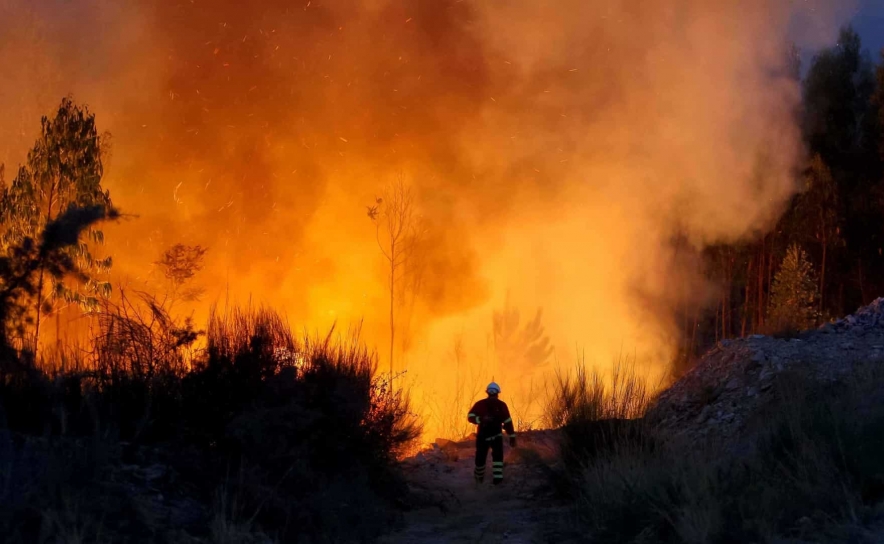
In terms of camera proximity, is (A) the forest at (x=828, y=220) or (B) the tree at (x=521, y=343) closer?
(B) the tree at (x=521, y=343)

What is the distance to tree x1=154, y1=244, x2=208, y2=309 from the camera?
71.6ft

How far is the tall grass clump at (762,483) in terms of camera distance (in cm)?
663

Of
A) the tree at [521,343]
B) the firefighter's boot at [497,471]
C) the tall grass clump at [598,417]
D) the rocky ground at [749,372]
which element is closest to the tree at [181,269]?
the tree at [521,343]

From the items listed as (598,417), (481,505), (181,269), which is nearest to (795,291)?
(181,269)

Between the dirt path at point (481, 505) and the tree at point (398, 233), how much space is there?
11.3m

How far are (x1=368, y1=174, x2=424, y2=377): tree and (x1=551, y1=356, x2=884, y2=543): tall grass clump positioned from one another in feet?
51.9

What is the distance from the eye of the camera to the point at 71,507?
19.6ft

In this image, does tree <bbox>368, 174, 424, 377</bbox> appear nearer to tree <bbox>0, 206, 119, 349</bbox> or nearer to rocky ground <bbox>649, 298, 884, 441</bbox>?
rocky ground <bbox>649, 298, 884, 441</bbox>

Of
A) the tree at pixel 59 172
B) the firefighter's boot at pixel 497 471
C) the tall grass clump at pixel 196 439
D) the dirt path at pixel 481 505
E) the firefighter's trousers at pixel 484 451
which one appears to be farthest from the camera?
the tree at pixel 59 172

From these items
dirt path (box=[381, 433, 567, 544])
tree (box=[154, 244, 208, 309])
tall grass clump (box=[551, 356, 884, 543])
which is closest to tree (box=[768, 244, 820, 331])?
dirt path (box=[381, 433, 567, 544])

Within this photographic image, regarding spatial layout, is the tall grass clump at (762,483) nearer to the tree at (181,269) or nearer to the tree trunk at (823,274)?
the tree at (181,269)

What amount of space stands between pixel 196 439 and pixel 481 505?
3.95 meters

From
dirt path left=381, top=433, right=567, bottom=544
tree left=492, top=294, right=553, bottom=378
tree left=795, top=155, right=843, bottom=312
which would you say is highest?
tree left=795, top=155, right=843, bottom=312

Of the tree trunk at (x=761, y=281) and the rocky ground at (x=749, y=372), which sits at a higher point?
the tree trunk at (x=761, y=281)
